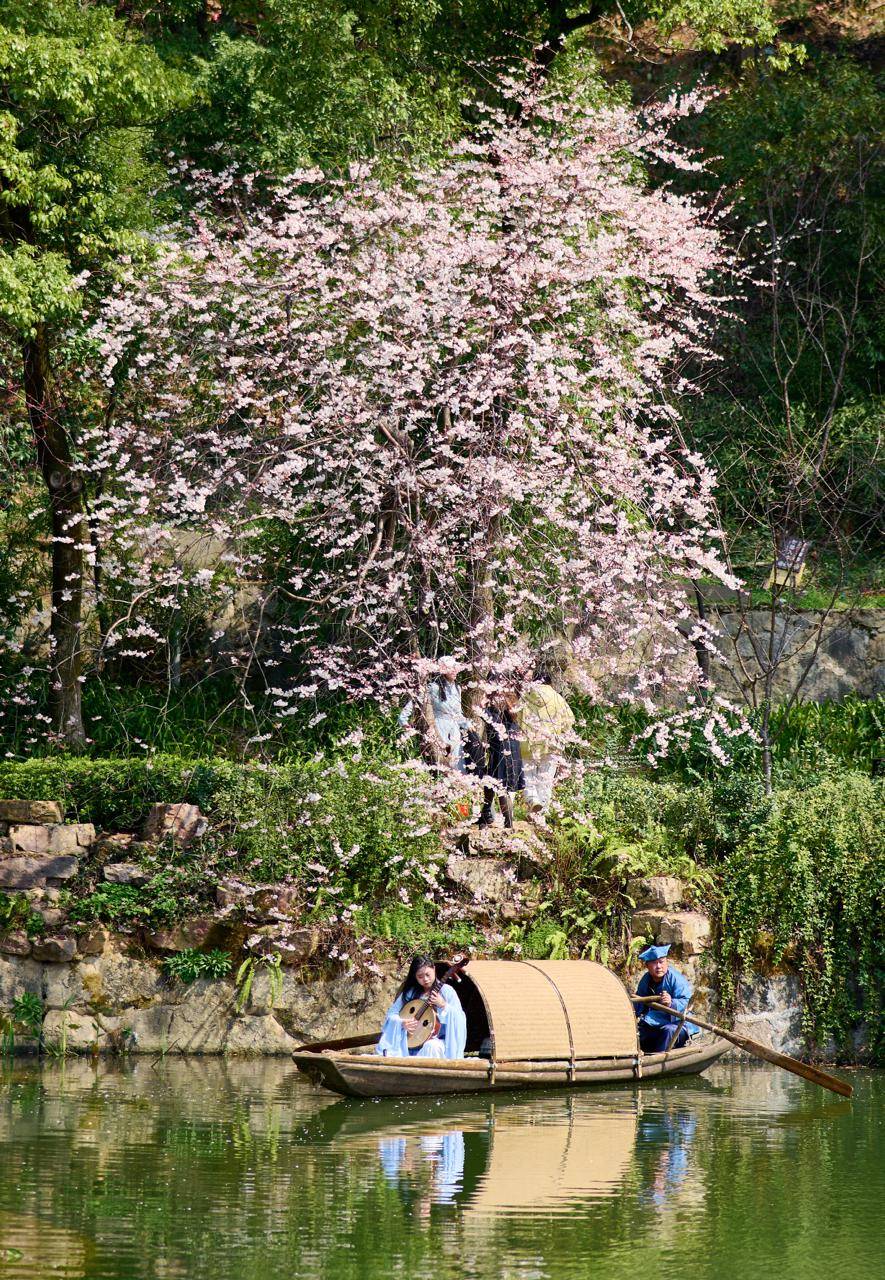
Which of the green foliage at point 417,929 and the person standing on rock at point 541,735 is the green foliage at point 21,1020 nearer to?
the green foliage at point 417,929

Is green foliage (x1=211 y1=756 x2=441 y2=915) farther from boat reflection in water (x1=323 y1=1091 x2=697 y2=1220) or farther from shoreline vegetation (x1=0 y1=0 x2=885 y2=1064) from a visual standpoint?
boat reflection in water (x1=323 y1=1091 x2=697 y2=1220)

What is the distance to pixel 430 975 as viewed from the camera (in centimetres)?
1107

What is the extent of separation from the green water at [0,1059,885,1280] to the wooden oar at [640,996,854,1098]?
16 cm

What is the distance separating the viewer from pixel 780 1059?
38.6 feet

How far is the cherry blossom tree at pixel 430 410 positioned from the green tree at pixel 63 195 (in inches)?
22.8

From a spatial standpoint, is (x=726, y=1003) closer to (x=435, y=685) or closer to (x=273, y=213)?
(x=435, y=685)

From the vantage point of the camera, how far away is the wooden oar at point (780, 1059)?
11273 mm

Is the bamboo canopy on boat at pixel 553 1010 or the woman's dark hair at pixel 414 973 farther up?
the woman's dark hair at pixel 414 973

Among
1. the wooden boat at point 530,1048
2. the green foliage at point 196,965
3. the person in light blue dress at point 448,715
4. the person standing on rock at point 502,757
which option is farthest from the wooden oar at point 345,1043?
the person in light blue dress at point 448,715

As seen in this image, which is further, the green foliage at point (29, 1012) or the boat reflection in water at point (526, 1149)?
the green foliage at point (29, 1012)

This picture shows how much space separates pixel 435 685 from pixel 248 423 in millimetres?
2979

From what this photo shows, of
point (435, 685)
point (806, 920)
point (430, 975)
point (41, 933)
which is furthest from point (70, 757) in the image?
point (806, 920)

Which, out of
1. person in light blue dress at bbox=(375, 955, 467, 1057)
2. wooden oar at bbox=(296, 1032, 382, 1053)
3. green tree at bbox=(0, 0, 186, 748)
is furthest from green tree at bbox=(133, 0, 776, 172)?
wooden oar at bbox=(296, 1032, 382, 1053)

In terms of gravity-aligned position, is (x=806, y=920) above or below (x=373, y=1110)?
above
